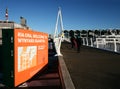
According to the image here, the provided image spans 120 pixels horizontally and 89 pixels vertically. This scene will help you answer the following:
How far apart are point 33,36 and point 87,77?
10.8 feet

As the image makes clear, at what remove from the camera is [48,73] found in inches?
589

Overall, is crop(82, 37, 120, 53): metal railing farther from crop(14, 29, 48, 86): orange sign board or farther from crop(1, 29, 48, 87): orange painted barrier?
crop(1, 29, 48, 87): orange painted barrier

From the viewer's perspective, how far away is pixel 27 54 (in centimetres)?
1120

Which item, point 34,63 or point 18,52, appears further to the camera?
point 34,63

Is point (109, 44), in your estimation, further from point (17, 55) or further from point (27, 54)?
point (17, 55)

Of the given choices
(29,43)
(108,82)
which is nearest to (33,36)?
(29,43)

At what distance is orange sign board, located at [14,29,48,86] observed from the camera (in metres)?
9.98

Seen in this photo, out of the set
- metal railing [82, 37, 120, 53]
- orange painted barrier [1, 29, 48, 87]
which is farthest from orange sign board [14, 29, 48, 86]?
metal railing [82, 37, 120, 53]

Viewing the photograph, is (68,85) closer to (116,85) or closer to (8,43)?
(116,85)

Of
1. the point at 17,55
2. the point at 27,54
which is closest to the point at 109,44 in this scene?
the point at 27,54

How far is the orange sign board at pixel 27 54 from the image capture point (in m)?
9.98

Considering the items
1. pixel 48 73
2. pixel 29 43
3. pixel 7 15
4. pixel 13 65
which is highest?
pixel 7 15

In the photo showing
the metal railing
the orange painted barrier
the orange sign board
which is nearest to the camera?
the orange painted barrier

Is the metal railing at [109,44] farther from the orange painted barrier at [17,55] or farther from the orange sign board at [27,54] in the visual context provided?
the orange painted barrier at [17,55]
